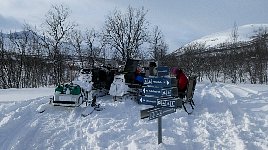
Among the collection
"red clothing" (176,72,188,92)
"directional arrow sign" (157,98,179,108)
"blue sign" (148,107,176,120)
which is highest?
"red clothing" (176,72,188,92)

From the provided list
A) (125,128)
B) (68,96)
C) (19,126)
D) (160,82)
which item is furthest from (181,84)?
(19,126)

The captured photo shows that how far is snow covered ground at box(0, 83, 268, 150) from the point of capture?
7.70m

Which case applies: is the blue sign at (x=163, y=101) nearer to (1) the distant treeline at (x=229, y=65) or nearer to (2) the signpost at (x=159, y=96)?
(2) the signpost at (x=159, y=96)

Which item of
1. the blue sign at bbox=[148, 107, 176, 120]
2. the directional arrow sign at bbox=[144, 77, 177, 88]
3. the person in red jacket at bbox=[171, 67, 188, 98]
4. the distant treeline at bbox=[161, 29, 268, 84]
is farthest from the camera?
the distant treeline at bbox=[161, 29, 268, 84]

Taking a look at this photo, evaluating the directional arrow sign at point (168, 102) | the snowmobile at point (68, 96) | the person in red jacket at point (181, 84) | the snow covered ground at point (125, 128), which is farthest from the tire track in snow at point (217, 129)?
the snowmobile at point (68, 96)

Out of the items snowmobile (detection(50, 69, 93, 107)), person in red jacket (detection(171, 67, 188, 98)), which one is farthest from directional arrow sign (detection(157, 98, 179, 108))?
person in red jacket (detection(171, 67, 188, 98))

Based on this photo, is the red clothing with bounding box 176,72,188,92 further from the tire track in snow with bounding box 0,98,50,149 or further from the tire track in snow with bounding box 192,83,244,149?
the tire track in snow with bounding box 0,98,50,149

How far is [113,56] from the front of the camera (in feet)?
132

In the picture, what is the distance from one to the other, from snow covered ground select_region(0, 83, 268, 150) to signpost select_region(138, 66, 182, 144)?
0.75 meters

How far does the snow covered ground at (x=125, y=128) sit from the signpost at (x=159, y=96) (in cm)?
75

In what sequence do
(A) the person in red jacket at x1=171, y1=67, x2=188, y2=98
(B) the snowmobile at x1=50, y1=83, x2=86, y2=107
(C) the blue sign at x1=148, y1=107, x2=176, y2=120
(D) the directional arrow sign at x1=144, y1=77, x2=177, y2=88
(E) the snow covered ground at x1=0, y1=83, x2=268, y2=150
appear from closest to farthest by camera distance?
(C) the blue sign at x1=148, y1=107, x2=176, y2=120
(D) the directional arrow sign at x1=144, y1=77, x2=177, y2=88
(E) the snow covered ground at x1=0, y1=83, x2=268, y2=150
(B) the snowmobile at x1=50, y1=83, x2=86, y2=107
(A) the person in red jacket at x1=171, y1=67, x2=188, y2=98

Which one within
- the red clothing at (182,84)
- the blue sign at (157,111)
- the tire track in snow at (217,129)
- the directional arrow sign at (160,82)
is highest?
the directional arrow sign at (160,82)

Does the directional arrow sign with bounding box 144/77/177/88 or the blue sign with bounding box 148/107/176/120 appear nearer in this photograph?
the blue sign with bounding box 148/107/176/120

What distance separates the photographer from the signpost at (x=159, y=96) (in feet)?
24.3
